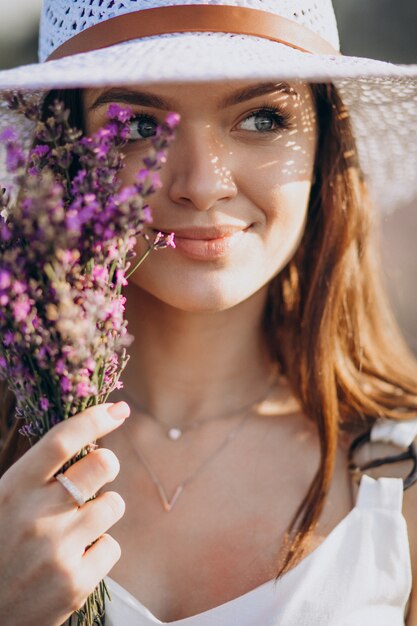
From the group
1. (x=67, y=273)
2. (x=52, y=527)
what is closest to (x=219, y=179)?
(x=67, y=273)

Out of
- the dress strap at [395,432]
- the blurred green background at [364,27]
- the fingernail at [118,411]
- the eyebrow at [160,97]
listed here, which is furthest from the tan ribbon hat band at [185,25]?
the blurred green background at [364,27]

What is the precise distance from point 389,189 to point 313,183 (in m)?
0.48

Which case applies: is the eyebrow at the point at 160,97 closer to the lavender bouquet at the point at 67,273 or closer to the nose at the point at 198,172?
the nose at the point at 198,172

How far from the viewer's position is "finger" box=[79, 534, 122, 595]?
66.2 inches

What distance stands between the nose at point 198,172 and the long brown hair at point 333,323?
54cm

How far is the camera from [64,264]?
55.7 inches

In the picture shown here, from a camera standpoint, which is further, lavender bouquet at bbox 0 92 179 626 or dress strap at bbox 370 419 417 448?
dress strap at bbox 370 419 417 448

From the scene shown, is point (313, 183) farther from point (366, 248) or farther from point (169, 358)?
point (169, 358)

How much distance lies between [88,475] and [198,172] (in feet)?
2.67

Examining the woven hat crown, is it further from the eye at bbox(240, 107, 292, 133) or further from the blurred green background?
the blurred green background

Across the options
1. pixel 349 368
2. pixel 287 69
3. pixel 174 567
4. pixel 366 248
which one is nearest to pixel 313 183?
pixel 366 248

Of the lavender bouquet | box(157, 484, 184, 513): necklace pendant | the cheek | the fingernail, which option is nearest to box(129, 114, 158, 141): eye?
the cheek

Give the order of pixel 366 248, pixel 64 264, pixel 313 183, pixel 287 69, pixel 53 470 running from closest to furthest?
pixel 64 264, pixel 53 470, pixel 287 69, pixel 313 183, pixel 366 248

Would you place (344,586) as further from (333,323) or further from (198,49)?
(198,49)
